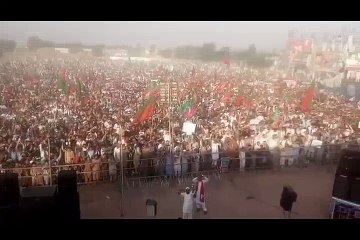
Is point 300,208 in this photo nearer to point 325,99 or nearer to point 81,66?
point 325,99

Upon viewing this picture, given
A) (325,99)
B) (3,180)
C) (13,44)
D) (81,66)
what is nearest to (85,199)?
(3,180)

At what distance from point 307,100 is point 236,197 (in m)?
2.47

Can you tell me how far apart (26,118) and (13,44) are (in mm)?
1216

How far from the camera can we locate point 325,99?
23.3 ft

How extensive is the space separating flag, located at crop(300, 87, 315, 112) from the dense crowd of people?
19mm

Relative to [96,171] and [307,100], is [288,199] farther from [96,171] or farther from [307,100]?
[96,171]

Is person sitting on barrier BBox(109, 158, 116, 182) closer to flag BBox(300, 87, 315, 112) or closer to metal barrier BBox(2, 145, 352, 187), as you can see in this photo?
metal barrier BBox(2, 145, 352, 187)

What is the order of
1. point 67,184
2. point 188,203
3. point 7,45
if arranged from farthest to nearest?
1. point 7,45
2. point 188,203
3. point 67,184

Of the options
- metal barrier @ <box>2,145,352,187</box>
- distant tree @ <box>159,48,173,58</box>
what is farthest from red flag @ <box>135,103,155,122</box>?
distant tree @ <box>159,48,173,58</box>

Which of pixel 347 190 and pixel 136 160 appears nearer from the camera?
pixel 347 190

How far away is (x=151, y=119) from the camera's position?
659 cm

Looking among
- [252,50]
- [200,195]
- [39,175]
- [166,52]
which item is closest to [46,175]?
[39,175]

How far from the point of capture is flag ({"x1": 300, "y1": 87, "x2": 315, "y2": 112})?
7.03 m
